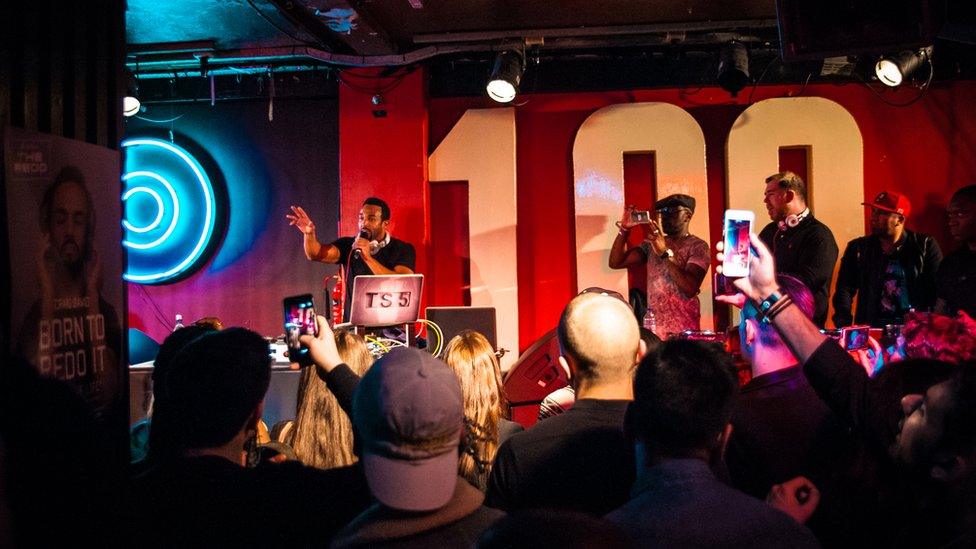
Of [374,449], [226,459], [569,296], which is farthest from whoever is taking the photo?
[569,296]

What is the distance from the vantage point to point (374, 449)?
4.45 feet

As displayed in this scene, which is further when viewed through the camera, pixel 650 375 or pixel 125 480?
pixel 125 480

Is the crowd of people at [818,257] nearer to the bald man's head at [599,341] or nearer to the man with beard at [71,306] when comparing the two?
the bald man's head at [599,341]

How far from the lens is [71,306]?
2145 millimetres

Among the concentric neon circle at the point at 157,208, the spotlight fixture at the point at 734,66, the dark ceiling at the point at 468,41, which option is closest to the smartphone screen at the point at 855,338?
the dark ceiling at the point at 468,41

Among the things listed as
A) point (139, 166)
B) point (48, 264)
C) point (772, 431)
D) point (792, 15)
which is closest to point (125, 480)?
point (48, 264)

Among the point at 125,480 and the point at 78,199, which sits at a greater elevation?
the point at 78,199

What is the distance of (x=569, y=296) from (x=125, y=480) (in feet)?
17.4

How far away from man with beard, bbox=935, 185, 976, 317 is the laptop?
10.5 ft

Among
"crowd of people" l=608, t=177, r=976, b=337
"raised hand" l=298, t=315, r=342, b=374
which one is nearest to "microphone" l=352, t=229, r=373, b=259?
"crowd of people" l=608, t=177, r=976, b=337

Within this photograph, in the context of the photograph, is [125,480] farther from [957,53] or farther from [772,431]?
[957,53]

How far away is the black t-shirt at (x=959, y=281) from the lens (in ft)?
14.5

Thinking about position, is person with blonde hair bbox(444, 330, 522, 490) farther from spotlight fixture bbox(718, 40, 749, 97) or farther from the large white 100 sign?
the large white 100 sign

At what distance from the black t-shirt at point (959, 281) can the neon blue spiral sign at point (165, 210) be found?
20.3ft
